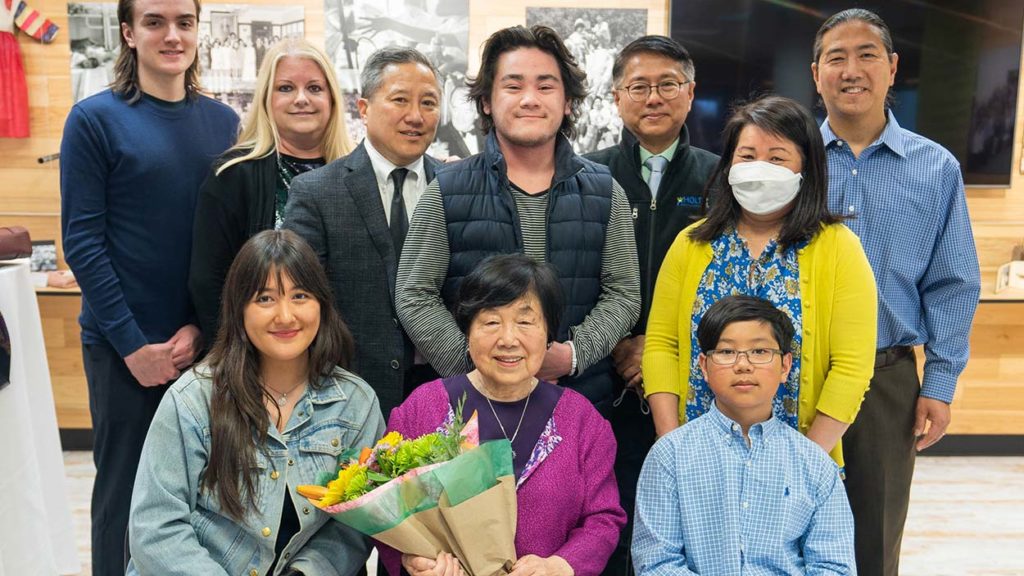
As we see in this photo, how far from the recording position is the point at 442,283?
7.15 ft

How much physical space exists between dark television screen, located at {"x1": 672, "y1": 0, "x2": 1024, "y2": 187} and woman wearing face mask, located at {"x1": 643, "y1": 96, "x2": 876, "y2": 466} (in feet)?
8.49

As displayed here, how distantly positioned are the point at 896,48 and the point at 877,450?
289 centimetres

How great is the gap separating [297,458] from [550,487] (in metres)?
0.55

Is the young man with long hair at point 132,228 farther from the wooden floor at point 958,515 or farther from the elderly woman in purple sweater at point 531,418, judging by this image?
the wooden floor at point 958,515

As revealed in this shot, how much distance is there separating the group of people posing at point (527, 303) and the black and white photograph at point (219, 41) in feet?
6.20

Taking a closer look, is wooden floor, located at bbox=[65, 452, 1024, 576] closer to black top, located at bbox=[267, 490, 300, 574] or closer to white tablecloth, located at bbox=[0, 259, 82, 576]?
white tablecloth, located at bbox=[0, 259, 82, 576]

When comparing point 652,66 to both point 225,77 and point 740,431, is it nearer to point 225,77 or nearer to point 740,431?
point 740,431

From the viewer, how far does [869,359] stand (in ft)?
6.63

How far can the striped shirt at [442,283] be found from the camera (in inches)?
83.0

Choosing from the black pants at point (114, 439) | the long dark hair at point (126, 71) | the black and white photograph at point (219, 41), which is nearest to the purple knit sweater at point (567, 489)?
the black pants at point (114, 439)

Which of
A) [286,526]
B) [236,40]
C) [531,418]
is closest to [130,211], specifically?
[286,526]

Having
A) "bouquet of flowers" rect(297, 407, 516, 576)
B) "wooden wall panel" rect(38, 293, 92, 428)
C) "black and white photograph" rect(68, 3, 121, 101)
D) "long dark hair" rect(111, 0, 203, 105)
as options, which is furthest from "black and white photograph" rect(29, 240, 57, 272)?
"bouquet of flowers" rect(297, 407, 516, 576)

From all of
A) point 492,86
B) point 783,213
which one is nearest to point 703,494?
point 783,213

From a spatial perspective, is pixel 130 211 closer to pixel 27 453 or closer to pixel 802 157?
pixel 27 453
